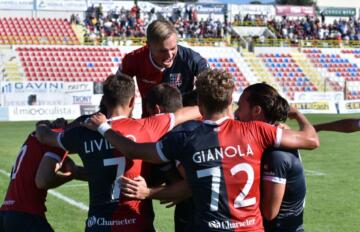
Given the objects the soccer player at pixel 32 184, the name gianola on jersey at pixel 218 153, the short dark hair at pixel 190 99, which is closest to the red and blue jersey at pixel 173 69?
the short dark hair at pixel 190 99

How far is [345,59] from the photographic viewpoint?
1903 inches

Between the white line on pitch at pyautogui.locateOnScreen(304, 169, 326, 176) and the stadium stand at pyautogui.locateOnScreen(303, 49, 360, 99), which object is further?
the stadium stand at pyautogui.locateOnScreen(303, 49, 360, 99)

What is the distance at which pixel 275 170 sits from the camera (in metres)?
4.53

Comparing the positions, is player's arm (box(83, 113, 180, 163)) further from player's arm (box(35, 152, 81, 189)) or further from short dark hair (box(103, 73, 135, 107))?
player's arm (box(35, 152, 81, 189))

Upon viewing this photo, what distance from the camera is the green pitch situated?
9422mm

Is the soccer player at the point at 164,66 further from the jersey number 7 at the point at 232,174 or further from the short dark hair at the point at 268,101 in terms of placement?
the jersey number 7 at the point at 232,174

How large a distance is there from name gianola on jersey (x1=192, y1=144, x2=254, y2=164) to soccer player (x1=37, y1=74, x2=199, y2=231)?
1.97 ft

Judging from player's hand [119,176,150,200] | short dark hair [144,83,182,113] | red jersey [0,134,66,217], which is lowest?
red jersey [0,134,66,217]

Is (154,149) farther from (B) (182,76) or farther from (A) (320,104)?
(A) (320,104)

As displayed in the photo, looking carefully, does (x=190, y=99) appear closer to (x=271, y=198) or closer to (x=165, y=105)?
(x=165, y=105)

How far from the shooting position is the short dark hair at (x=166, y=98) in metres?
5.05

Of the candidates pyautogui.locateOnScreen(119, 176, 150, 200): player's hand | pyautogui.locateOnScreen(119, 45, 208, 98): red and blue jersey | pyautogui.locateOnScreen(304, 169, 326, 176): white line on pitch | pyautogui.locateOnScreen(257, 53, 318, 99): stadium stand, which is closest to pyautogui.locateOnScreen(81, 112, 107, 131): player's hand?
pyautogui.locateOnScreen(119, 176, 150, 200): player's hand

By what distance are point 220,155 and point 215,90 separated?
42 centimetres

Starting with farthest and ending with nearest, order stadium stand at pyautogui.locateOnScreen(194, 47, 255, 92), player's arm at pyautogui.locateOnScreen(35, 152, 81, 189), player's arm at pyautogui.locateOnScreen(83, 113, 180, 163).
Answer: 1. stadium stand at pyautogui.locateOnScreen(194, 47, 255, 92)
2. player's arm at pyautogui.locateOnScreen(35, 152, 81, 189)
3. player's arm at pyautogui.locateOnScreen(83, 113, 180, 163)
